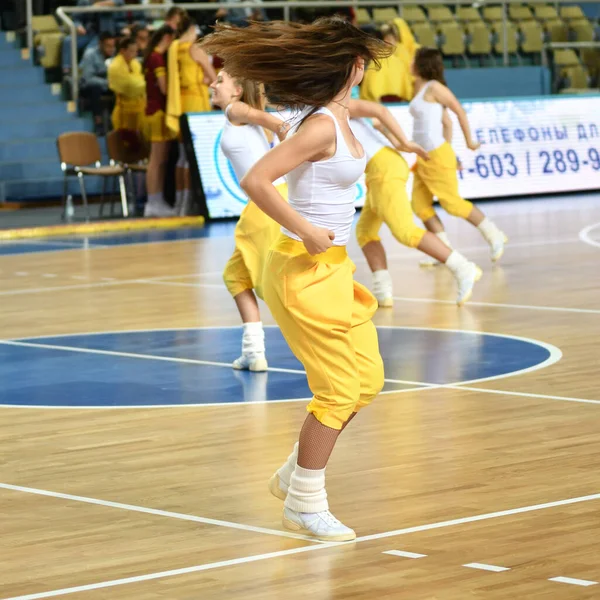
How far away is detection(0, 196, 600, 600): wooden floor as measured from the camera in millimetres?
4758

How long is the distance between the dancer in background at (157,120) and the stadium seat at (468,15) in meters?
6.96

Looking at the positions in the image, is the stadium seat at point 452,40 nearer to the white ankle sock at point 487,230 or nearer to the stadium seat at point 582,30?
the stadium seat at point 582,30

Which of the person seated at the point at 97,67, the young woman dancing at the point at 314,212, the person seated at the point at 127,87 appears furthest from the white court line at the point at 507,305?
the person seated at the point at 97,67

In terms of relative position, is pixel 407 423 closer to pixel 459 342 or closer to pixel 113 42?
pixel 459 342

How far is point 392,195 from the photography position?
11398 millimetres

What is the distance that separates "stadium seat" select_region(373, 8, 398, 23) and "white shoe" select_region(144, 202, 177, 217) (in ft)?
17.7

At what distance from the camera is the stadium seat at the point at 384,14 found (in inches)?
926

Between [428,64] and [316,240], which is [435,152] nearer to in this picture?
[428,64]

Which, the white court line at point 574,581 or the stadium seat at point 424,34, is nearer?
the white court line at point 574,581

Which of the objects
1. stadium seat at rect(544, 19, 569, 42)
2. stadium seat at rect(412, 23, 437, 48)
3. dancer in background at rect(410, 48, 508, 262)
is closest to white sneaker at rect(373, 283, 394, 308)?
A: dancer in background at rect(410, 48, 508, 262)

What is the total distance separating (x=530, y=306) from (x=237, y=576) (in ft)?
22.2

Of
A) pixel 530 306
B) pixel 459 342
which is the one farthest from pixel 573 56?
pixel 459 342

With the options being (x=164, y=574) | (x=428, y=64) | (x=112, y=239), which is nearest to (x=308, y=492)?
(x=164, y=574)

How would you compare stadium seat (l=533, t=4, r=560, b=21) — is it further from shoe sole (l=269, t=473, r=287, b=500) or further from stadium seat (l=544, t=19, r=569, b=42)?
shoe sole (l=269, t=473, r=287, b=500)
